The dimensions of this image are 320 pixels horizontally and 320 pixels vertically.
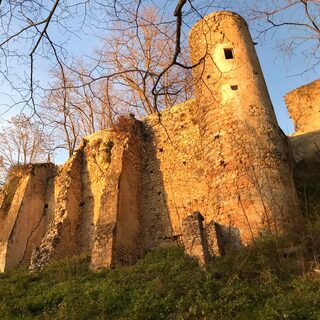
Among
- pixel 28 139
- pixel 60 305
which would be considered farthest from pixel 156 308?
pixel 28 139

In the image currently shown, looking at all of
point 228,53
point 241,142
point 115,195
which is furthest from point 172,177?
point 228,53

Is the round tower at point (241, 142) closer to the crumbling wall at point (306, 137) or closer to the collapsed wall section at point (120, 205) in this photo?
the crumbling wall at point (306, 137)

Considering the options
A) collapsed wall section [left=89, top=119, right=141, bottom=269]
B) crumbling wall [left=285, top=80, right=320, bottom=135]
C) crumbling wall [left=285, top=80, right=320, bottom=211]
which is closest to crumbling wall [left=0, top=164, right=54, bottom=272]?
collapsed wall section [left=89, top=119, right=141, bottom=269]

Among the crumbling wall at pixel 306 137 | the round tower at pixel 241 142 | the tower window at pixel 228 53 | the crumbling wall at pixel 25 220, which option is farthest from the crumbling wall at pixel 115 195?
the crumbling wall at pixel 306 137

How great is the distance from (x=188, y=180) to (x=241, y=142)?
254 centimetres

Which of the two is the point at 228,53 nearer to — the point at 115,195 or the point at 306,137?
the point at 306,137

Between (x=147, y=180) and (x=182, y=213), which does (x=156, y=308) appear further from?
(x=147, y=180)

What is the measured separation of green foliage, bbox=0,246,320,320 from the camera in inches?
245

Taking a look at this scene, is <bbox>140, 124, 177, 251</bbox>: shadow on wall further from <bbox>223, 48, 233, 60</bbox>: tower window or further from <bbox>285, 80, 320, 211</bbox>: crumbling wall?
<bbox>285, 80, 320, 211</bbox>: crumbling wall

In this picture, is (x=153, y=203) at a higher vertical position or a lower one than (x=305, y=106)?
lower

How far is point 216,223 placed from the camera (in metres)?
9.30

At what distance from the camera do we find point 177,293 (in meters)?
7.16

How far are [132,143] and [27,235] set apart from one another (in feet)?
15.7

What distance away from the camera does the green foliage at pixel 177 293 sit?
245 inches
